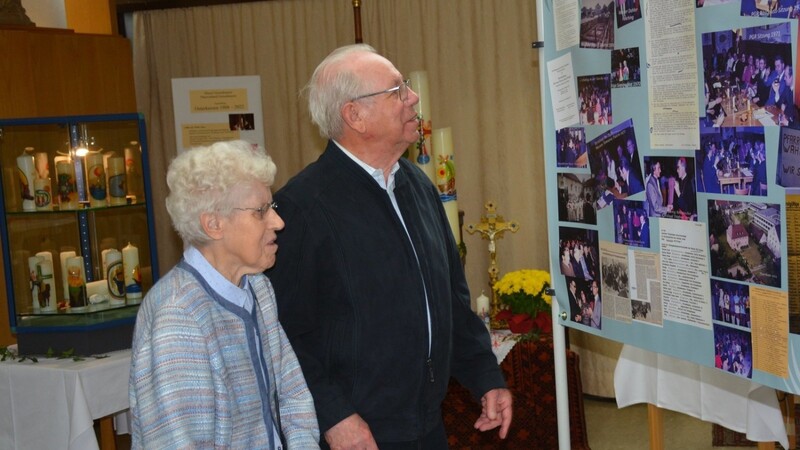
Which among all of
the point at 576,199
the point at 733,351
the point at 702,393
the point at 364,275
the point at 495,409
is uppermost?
the point at 576,199

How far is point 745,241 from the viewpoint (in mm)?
2045

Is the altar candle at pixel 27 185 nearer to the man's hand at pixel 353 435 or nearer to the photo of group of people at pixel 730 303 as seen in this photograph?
the man's hand at pixel 353 435

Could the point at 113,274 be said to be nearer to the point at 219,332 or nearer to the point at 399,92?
Answer: the point at 399,92

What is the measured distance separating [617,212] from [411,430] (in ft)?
2.50

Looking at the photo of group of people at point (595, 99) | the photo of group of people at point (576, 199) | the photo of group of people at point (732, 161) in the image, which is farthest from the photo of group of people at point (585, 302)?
the photo of group of people at point (732, 161)

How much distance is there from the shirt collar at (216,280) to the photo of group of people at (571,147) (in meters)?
1.08

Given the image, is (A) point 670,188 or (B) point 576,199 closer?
(A) point 670,188

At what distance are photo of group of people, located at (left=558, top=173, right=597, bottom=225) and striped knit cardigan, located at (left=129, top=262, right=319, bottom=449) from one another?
0.99 metres

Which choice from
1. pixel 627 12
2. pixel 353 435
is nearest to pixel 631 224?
pixel 627 12

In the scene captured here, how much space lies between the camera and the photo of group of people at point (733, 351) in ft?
6.84

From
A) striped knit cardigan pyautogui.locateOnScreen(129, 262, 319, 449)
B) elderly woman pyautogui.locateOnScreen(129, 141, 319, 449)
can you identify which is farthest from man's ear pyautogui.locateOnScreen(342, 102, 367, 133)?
striped knit cardigan pyautogui.locateOnScreen(129, 262, 319, 449)

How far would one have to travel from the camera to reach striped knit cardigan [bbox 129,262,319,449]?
172 cm

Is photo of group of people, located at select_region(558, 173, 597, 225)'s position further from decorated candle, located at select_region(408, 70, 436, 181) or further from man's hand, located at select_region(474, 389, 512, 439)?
decorated candle, located at select_region(408, 70, 436, 181)

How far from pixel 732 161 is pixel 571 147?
2.05 ft
